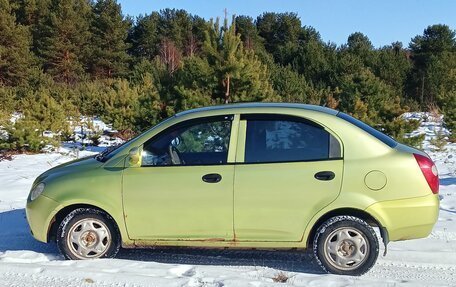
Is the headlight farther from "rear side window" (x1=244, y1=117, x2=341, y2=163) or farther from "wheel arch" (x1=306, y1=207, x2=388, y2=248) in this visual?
"wheel arch" (x1=306, y1=207, x2=388, y2=248)

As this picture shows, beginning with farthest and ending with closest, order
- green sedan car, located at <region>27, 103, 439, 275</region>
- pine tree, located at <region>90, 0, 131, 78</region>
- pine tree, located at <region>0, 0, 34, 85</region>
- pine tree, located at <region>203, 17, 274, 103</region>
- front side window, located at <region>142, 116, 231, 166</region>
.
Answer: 1. pine tree, located at <region>90, 0, 131, 78</region>
2. pine tree, located at <region>0, 0, 34, 85</region>
3. pine tree, located at <region>203, 17, 274, 103</region>
4. front side window, located at <region>142, 116, 231, 166</region>
5. green sedan car, located at <region>27, 103, 439, 275</region>

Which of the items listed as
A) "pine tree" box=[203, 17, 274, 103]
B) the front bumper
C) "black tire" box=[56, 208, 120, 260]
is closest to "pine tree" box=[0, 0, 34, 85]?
"pine tree" box=[203, 17, 274, 103]

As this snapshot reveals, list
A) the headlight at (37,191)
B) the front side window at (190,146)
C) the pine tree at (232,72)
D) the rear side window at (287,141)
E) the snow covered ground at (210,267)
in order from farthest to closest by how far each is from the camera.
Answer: the pine tree at (232,72), the headlight at (37,191), the front side window at (190,146), the rear side window at (287,141), the snow covered ground at (210,267)

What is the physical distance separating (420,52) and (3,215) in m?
39.3

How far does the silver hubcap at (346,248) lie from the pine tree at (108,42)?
44.9 meters

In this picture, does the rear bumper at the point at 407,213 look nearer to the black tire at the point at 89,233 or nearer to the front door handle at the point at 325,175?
the front door handle at the point at 325,175

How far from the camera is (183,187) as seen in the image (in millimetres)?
4875

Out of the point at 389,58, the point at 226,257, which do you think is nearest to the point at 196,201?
the point at 226,257

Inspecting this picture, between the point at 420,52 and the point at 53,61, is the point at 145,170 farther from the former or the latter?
the point at 53,61

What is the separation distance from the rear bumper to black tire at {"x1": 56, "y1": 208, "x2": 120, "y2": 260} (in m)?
2.52

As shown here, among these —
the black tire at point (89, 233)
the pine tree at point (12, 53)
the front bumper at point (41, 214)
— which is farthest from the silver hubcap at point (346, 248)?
the pine tree at point (12, 53)

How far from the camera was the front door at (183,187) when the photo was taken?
15.9 ft

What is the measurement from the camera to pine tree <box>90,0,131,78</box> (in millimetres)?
48125

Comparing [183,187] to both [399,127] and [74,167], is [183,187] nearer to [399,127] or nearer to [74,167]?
[74,167]
